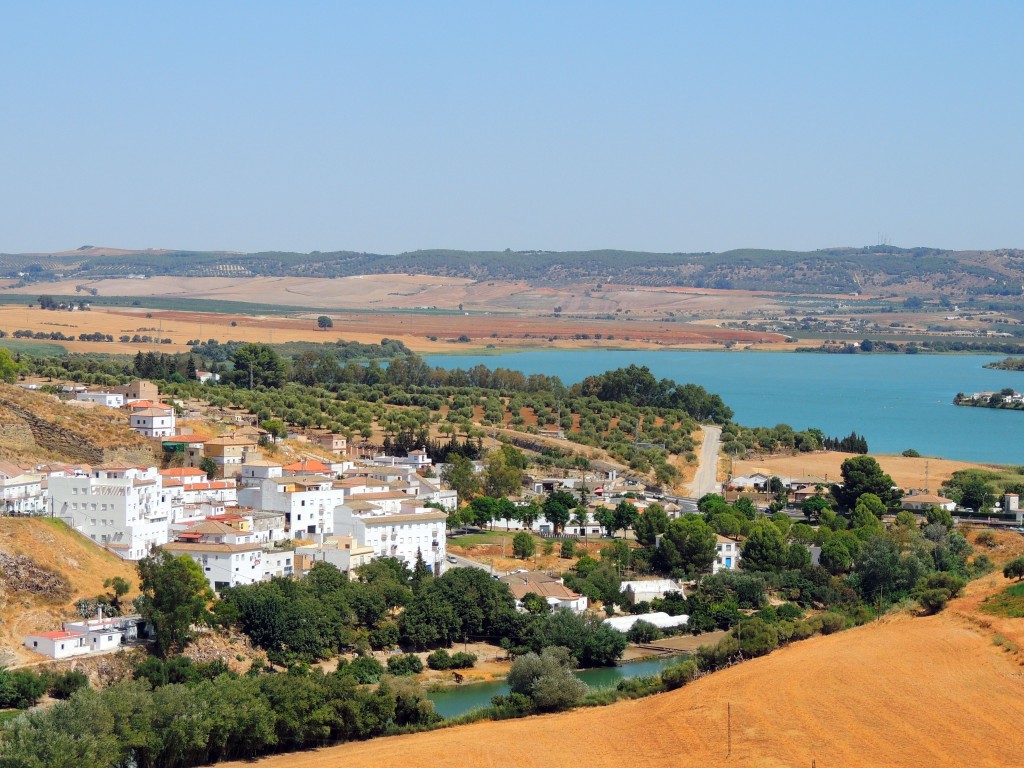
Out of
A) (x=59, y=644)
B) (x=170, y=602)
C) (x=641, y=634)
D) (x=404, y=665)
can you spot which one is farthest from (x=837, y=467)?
(x=59, y=644)

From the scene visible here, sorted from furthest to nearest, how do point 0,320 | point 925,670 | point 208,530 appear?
point 0,320 → point 208,530 → point 925,670

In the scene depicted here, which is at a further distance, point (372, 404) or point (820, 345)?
point (820, 345)

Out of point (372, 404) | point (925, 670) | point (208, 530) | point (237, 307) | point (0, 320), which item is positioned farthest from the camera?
point (237, 307)

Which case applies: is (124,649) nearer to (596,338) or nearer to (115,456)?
(115,456)

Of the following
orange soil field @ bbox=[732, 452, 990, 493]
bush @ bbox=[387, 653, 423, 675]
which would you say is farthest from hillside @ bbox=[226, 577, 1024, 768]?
orange soil field @ bbox=[732, 452, 990, 493]

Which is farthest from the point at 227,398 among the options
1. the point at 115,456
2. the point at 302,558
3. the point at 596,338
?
the point at 596,338
